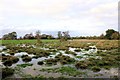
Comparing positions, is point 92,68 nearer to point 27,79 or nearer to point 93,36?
point 27,79

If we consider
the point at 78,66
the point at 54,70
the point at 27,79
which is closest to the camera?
the point at 27,79

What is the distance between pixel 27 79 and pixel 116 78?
293 inches

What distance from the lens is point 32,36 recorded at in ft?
404

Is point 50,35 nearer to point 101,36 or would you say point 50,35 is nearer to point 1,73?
point 101,36

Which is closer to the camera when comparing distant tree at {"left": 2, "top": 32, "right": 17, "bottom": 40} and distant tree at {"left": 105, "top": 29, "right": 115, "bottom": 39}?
distant tree at {"left": 105, "top": 29, "right": 115, "bottom": 39}

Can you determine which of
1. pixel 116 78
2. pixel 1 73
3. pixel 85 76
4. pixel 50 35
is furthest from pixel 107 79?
pixel 50 35

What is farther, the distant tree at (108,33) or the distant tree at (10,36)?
the distant tree at (10,36)

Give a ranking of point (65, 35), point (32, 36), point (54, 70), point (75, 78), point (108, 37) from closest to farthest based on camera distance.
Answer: point (75, 78) < point (54, 70) < point (65, 35) < point (108, 37) < point (32, 36)

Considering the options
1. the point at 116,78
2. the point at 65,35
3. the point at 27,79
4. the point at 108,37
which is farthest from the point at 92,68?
the point at 108,37

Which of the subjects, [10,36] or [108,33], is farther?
[10,36]

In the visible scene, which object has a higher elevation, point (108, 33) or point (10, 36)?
point (108, 33)

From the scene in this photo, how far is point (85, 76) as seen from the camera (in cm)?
2045

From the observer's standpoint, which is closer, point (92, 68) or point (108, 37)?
point (92, 68)

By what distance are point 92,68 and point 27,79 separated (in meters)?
8.84
